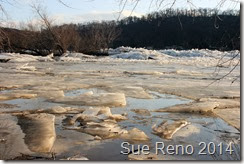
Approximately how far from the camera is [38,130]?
4.33m

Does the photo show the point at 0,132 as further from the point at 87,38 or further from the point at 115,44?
the point at 115,44

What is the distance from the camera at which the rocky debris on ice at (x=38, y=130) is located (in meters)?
3.71

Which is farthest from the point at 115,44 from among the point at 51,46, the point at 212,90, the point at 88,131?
the point at 88,131

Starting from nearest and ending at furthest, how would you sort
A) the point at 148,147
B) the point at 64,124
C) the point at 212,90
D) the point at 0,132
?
the point at 148,147 < the point at 0,132 < the point at 64,124 < the point at 212,90

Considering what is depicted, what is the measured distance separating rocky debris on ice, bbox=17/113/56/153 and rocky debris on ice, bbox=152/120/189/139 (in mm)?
1366

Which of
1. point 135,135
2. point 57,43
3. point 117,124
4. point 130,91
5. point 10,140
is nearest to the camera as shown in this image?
point 10,140

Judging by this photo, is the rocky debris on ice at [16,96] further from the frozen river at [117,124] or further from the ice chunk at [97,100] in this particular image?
the ice chunk at [97,100]

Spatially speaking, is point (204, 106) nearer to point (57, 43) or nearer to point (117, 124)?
point (117, 124)

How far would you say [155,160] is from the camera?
323cm

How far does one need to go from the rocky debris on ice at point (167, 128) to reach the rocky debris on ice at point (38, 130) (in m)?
1.37

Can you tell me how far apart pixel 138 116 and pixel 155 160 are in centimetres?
194

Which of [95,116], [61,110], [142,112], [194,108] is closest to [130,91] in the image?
[142,112]

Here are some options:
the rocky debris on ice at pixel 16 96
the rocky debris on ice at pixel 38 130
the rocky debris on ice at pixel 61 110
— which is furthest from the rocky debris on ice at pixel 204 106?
the rocky debris on ice at pixel 16 96

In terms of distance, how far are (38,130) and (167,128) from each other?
5.77 ft
